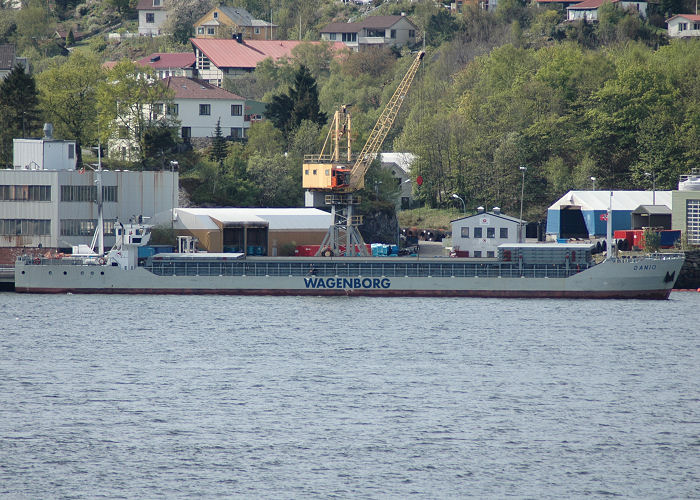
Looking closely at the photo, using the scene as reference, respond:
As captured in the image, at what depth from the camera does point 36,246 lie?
82500 mm

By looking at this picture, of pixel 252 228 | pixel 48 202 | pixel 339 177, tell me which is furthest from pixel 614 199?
pixel 48 202

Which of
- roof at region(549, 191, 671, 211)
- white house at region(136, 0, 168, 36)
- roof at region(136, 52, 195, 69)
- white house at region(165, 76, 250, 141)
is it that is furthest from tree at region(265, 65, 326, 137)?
white house at region(136, 0, 168, 36)

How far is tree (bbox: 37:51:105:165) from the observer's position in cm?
10331

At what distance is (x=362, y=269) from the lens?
247 feet

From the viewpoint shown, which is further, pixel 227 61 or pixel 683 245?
pixel 227 61

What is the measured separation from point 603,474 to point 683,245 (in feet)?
181

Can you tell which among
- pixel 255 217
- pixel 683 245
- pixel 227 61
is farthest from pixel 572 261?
pixel 227 61

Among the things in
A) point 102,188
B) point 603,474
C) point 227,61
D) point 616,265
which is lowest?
point 603,474

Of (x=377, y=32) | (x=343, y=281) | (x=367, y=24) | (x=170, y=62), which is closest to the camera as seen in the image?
(x=343, y=281)

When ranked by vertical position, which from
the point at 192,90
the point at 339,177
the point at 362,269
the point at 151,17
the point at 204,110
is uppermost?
the point at 151,17

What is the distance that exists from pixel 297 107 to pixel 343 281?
45.0 metres

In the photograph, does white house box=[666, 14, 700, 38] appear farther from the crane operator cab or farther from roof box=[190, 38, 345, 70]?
the crane operator cab

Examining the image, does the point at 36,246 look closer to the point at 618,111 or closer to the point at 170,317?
the point at 170,317

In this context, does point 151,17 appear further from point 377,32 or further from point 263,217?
point 263,217
